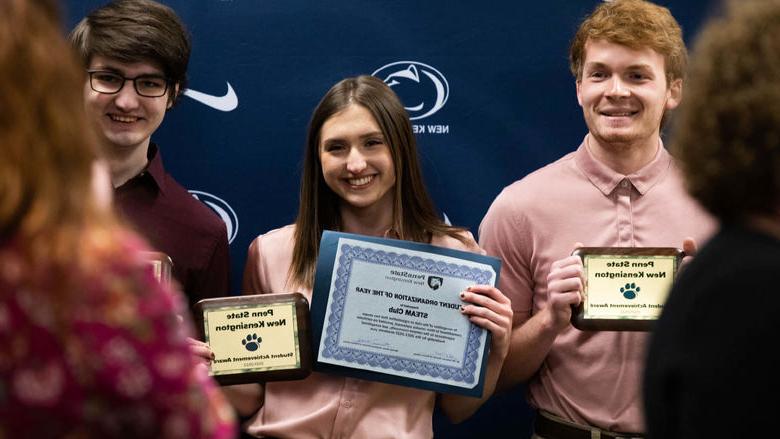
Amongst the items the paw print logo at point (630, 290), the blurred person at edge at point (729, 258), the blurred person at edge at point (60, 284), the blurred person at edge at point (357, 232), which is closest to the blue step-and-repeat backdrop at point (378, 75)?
the blurred person at edge at point (357, 232)

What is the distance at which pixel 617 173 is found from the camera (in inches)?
130

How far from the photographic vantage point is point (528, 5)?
362 cm

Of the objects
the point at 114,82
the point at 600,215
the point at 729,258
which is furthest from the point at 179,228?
the point at 729,258

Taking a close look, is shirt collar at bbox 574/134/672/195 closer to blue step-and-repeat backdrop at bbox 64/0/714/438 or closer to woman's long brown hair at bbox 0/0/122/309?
blue step-and-repeat backdrop at bbox 64/0/714/438

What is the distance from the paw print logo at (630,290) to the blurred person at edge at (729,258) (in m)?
1.63

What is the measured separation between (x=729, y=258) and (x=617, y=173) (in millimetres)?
2035

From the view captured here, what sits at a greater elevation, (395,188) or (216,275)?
(395,188)

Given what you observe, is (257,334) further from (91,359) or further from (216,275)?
(91,359)

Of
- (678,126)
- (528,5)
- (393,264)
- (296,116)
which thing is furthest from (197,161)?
(678,126)

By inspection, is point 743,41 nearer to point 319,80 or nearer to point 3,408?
point 3,408

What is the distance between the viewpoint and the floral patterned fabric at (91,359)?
45.9 inches

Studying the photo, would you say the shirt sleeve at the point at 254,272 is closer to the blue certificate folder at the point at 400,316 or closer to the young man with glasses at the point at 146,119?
the young man with glasses at the point at 146,119

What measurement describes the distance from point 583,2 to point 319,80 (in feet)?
3.08

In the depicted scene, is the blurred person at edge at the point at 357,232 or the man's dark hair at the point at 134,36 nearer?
the blurred person at edge at the point at 357,232
